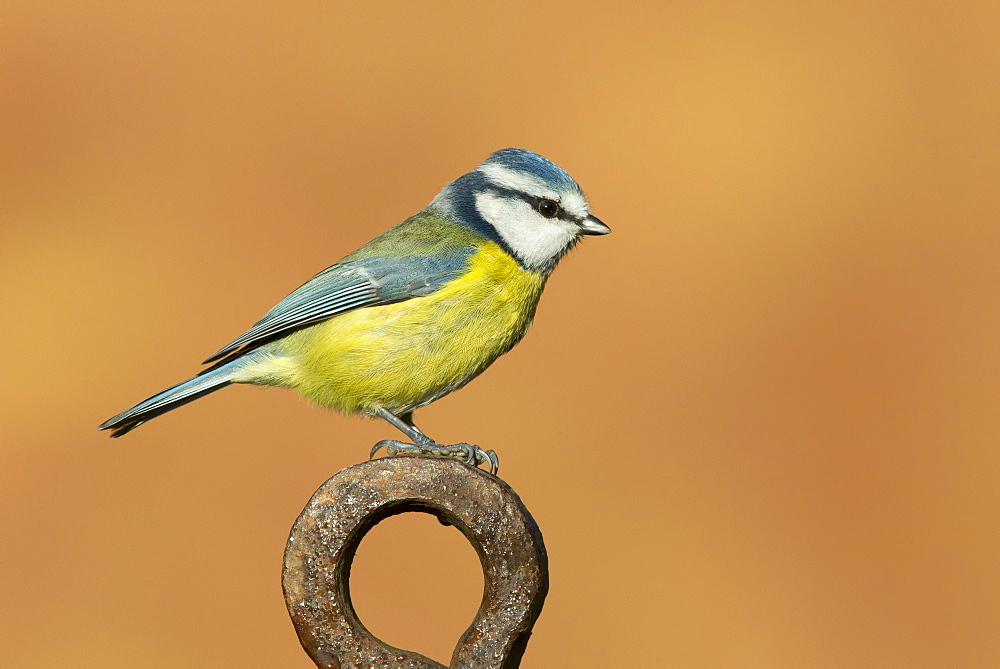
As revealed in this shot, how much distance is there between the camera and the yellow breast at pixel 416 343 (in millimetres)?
1369

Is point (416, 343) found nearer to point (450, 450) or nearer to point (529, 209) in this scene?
point (450, 450)

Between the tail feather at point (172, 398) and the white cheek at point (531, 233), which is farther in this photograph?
the white cheek at point (531, 233)

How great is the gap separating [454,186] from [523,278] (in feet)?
0.82

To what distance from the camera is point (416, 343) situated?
1366 mm

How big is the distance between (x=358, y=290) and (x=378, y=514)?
582 millimetres

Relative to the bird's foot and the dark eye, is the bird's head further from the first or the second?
the bird's foot

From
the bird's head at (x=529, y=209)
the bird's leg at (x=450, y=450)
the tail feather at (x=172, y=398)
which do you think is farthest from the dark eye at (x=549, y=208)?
the tail feather at (x=172, y=398)

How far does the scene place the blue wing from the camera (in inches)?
55.8

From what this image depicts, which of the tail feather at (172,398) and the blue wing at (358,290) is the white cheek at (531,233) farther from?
the tail feather at (172,398)

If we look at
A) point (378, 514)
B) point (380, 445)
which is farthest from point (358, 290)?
point (378, 514)

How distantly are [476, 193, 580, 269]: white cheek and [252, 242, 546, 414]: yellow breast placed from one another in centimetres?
3

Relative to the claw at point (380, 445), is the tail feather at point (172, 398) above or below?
above

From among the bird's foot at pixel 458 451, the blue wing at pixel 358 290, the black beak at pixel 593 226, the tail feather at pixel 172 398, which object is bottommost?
the bird's foot at pixel 458 451

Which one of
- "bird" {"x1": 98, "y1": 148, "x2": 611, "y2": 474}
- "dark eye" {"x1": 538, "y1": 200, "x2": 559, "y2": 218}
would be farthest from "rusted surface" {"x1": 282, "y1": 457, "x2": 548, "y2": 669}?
"dark eye" {"x1": 538, "y1": 200, "x2": 559, "y2": 218}
